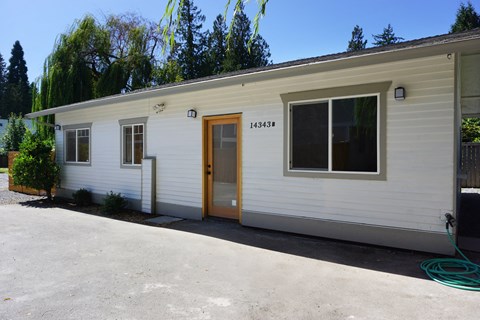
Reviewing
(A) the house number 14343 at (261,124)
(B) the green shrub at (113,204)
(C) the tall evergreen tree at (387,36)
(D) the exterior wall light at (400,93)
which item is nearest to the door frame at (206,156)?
(A) the house number 14343 at (261,124)

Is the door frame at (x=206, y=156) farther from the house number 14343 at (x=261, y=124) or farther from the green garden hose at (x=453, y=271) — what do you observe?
the green garden hose at (x=453, y=271)

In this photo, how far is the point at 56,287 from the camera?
3.68 m

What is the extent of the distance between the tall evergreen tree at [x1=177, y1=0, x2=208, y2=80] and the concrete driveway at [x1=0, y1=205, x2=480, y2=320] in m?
24.0

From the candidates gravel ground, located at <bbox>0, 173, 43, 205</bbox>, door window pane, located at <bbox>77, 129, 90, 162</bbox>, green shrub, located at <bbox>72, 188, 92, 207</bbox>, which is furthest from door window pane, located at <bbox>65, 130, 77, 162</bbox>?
gravel ground, located at <bbox>0, 173, 43, 205</bbox>

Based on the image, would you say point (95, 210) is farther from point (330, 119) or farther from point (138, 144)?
point (330, 119)

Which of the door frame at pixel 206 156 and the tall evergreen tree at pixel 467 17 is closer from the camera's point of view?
the door frame at pixel 206 156

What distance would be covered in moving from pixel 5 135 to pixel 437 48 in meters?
30.4

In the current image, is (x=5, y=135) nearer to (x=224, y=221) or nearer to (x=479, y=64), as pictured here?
(x=224, y=221)

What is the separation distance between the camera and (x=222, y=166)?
280 inches

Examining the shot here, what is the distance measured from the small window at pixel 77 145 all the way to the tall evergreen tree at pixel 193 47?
18.3 meters

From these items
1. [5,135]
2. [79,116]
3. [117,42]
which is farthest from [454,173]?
[5,135]

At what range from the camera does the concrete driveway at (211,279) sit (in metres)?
3.12

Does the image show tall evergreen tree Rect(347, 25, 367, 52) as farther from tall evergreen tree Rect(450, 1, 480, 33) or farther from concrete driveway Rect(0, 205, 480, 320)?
concrete driveway Rect(0, 205, 480, 320)

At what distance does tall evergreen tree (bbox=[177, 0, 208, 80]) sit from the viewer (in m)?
28.3
